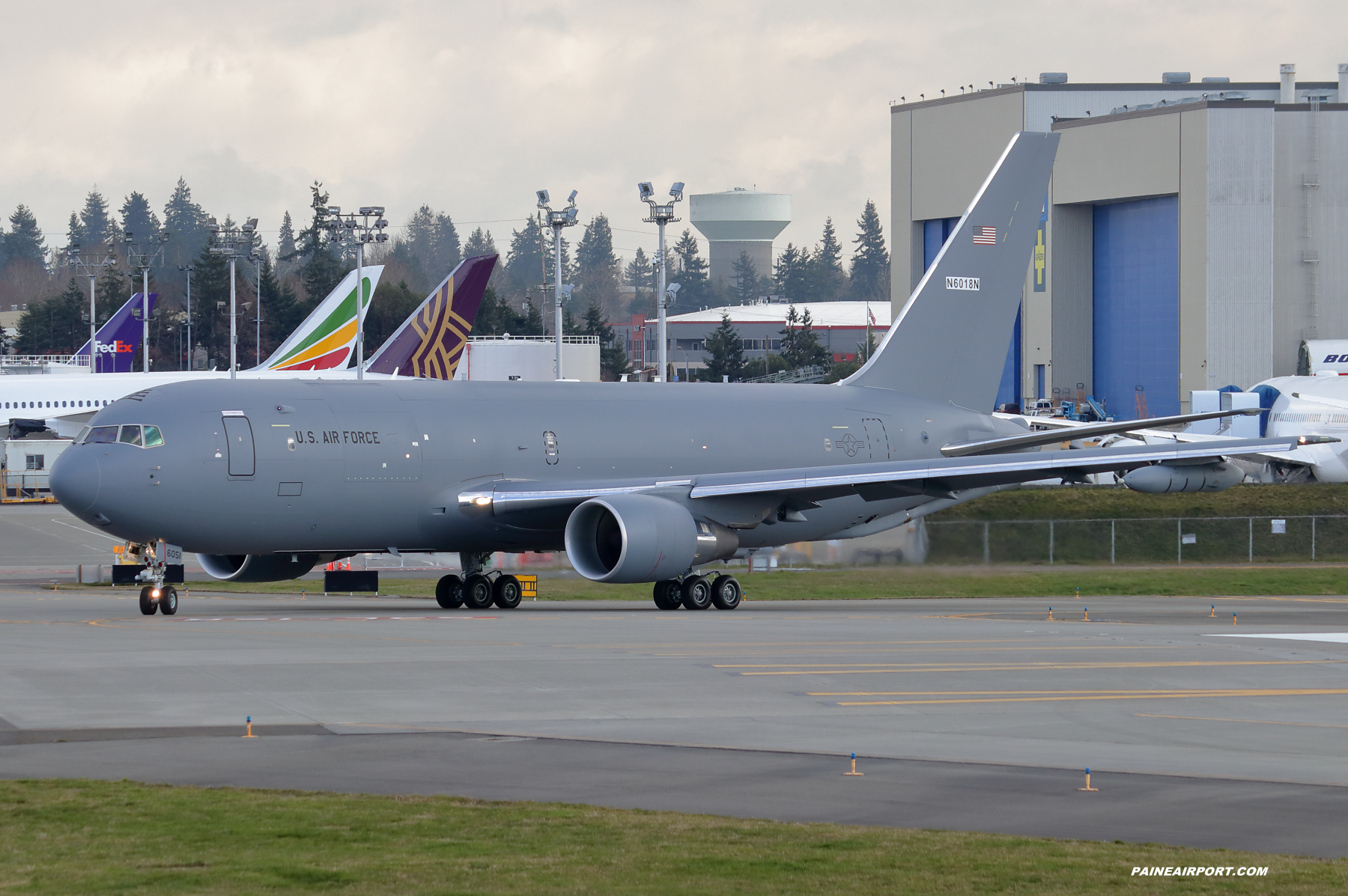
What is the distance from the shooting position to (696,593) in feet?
111

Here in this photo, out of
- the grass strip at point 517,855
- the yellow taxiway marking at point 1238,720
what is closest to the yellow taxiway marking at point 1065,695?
the yellow taxiway marking at point 1238,720

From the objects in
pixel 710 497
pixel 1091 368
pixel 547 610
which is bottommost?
pixel 547 610

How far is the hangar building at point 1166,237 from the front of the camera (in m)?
104

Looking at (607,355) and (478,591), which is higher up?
(607,355)

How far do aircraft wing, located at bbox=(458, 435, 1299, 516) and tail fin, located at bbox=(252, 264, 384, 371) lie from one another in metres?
57.6

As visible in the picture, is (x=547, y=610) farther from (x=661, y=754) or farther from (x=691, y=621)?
(x=661, y=754)

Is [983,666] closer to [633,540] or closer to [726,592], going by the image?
[633,540]

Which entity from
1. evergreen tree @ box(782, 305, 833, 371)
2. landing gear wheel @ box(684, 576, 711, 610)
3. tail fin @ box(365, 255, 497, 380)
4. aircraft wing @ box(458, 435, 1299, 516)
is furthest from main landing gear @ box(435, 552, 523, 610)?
evergreen tree @ box(782, 305, 833, 371)

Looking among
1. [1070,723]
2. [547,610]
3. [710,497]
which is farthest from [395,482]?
[1070,723]

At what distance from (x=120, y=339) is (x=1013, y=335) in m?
68.2

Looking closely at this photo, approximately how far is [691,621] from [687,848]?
18.2 m

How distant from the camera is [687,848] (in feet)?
36.2

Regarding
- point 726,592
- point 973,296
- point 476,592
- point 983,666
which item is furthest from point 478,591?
point 973,296

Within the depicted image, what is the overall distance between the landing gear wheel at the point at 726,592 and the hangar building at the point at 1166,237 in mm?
71674
